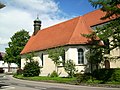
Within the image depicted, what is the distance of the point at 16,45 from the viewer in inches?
2904

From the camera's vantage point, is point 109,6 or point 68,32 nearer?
point 109,6

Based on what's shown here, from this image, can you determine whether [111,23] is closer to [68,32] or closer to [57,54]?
[57,54]

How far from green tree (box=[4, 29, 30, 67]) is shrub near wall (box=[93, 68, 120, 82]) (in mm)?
43371

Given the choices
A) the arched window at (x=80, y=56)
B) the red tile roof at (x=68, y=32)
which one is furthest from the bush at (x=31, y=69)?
the arched window at (x=80, y=56)

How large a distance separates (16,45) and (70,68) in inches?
1532

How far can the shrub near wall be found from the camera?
96.1 feet

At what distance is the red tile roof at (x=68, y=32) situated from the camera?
41.3m

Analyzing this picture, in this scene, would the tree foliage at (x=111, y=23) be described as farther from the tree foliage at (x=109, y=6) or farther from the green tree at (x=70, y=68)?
the green tree at (x=70, y=68)

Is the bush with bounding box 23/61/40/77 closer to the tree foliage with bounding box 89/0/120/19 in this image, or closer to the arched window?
the arched window

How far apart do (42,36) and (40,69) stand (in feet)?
27.6

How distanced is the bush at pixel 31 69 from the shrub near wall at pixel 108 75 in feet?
54.1

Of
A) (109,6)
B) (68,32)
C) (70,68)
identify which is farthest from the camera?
(68,32)

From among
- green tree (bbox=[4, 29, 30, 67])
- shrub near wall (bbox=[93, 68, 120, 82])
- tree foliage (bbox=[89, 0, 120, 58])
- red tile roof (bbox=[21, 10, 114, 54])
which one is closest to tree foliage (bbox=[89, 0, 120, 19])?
tree foliage (bbox=[89, 0, 120, 58])

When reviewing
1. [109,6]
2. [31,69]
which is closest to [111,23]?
[109,6]
